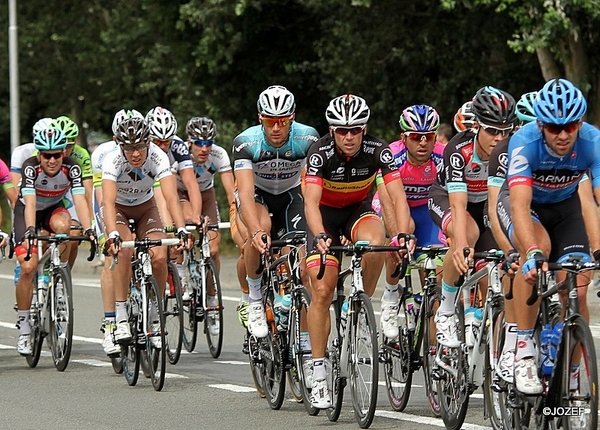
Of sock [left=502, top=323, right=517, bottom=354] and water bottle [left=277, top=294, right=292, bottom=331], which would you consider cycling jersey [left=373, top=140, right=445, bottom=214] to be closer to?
water bottle [left=277, top=294, right=292, bottom=331]

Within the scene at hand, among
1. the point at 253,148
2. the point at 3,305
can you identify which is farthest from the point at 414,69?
the point at 253,148

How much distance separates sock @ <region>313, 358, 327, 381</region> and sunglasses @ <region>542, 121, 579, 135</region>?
2.41 m

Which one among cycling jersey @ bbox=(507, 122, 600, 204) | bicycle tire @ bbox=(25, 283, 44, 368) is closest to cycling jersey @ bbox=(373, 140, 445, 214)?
bicycle tire @ bbox=(25, 283, 44, 368)

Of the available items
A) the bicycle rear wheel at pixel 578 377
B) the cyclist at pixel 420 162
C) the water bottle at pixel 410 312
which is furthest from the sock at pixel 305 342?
the bicycle rear wheel at pixel 578 377

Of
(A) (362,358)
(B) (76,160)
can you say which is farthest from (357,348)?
(B) (76,160)

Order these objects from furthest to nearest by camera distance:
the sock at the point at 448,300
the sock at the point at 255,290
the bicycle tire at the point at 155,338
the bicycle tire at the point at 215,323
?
the bicycle tire at the point at 215,323 < the bicycle tire at the point at 155,338 < the sock at the point at 255,290 < the sock at the point at 448,300

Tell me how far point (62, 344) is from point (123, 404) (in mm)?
2242

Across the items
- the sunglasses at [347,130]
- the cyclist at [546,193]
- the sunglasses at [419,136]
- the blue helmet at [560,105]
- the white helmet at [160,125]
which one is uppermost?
the white helmet at [160,125]

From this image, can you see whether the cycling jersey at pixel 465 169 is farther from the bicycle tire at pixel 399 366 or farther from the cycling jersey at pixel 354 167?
the bicycle tire at pixel 399 366

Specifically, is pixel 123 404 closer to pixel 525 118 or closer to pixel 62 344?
pixel 62 344

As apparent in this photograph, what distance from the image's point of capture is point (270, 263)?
1034cm

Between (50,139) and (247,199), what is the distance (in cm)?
312

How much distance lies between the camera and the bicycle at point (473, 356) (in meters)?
8.05

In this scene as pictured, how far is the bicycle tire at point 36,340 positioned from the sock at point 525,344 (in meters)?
5.98
